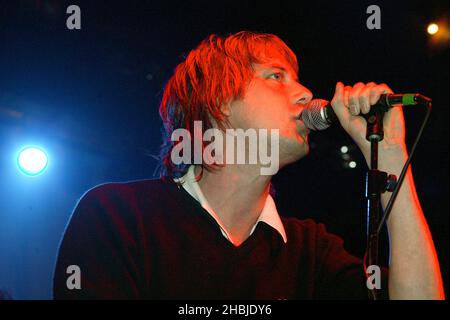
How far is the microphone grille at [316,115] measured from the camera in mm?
1756

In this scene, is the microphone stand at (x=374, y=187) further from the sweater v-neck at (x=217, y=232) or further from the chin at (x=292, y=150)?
the sweater v-neck at (x=217, y=232)

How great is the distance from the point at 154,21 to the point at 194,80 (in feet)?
3.58

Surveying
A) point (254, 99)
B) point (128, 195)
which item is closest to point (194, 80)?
point (254, 99)

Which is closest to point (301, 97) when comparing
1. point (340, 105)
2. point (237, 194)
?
point (340, 105)

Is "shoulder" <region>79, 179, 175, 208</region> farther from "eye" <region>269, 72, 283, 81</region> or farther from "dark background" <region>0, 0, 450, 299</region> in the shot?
"dark background" <region>0, 0, 450, 299</region>

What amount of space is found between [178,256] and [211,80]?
3.01 feet

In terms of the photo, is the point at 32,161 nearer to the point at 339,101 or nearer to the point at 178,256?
the point at 178,256

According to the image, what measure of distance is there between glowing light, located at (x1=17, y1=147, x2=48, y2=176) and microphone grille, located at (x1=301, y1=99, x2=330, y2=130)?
A: 3.02 meters

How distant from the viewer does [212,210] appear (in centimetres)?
202

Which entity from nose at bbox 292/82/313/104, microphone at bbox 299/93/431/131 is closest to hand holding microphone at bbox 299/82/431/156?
microphone at bbox 299/93/431/131

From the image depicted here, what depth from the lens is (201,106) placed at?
A: 90.7 inches

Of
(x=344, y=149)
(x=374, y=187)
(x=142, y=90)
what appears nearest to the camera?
(x=374, y=187)

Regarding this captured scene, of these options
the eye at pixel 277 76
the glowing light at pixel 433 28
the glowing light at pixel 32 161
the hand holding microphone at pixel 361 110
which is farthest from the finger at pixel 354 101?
the glowing light at pixel 32 161

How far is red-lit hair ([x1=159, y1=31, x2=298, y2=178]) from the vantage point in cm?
221
